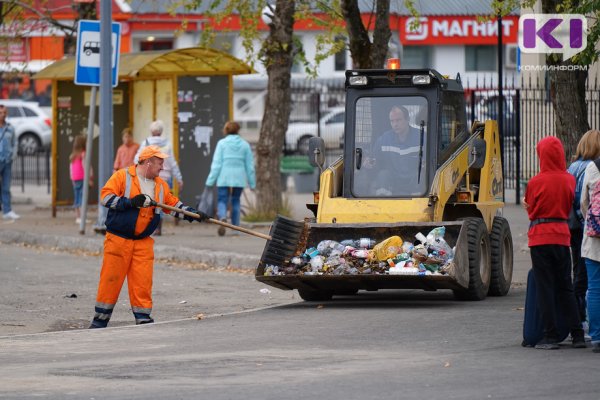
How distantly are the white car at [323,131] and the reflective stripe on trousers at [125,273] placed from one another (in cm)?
2656

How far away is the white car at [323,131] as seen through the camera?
39.8 meters

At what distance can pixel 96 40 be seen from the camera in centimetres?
2105

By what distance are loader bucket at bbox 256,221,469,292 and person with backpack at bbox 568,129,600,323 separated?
1581mm

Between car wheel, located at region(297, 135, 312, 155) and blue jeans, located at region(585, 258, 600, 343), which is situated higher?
car wheel, located at region(297, 135, 312, 155)

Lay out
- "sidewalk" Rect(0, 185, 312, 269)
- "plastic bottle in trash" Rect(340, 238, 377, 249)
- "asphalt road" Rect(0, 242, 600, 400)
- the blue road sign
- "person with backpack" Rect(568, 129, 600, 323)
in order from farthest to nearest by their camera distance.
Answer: the blue road sign
"sidewalk" Rect(0, 185, 312, 269)
"plastic bottle in trash" Rect(340, 238, 377, 249)
"person with backpack" Rect(568, 129, 600, 323)
"asphalt road" Rect(0, 242, 600, 400)

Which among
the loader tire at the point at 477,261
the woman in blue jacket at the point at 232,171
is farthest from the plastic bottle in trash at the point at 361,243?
the woman in blue jacket at the point at 232,171

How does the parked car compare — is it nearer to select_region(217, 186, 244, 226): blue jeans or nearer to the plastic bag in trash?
select_region(217, 186, 244, 226): blue jeans

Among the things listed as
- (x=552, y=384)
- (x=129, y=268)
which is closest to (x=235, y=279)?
(x=129, y=268)

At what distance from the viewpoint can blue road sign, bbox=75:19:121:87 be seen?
20875 millimetres

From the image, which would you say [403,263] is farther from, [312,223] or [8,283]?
[8,283]

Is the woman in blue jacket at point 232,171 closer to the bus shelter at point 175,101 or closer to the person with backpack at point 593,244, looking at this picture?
the bus shelter at point 175,101

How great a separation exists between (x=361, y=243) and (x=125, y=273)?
7.64 feet

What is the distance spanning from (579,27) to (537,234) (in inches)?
325

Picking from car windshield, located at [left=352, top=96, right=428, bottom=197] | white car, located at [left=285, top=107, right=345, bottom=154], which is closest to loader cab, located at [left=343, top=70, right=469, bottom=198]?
car windshield, located at [left=352, top=96, right=428, bottom=197]
